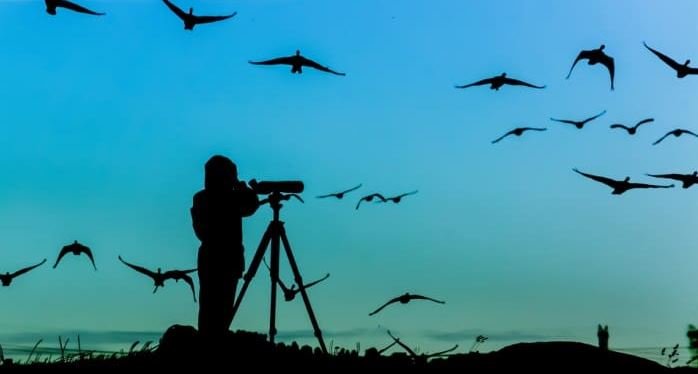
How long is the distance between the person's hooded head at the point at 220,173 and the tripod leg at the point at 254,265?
77cm

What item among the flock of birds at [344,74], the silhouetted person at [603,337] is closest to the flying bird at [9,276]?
the flock of birds at [344,74]

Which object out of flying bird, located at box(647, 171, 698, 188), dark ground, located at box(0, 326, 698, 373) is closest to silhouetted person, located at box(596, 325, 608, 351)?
dark ground, located at box(0, 326, 698, 373)

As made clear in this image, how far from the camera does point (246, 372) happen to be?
9.50 meters

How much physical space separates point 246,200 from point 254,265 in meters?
0.84

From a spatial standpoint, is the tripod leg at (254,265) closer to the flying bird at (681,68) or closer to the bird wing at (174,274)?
the bird wing at (174,274)

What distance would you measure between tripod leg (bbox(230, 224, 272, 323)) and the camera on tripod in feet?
1.48

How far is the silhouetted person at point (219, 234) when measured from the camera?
1144cm

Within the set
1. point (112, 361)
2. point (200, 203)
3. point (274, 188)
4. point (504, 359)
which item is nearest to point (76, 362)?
point (112, 361)

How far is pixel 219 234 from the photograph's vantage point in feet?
37.9

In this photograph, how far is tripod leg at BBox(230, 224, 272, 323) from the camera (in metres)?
11.6

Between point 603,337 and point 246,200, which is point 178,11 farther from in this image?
point 603,337

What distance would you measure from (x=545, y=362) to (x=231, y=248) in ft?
14.0

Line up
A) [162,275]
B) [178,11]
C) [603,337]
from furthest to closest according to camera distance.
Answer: [178,11]
[162,275]
[603,337]

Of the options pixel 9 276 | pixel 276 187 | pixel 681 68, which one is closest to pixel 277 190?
pixel 276 187
